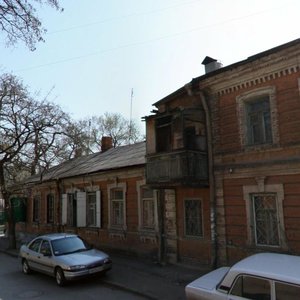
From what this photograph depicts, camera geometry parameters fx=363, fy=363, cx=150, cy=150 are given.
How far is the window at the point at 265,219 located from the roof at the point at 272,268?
3.99 meters

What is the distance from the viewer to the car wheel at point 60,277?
11.3 m

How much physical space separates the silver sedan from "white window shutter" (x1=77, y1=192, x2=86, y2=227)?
15.3 ft

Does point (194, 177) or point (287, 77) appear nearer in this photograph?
point (287, 77)

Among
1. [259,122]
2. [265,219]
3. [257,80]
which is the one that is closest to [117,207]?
[265,219]

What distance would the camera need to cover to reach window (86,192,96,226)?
62.0ft

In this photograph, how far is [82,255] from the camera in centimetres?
1197

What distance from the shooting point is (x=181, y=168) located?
38.7 ft

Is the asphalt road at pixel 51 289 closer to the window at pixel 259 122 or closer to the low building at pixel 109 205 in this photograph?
the low building at pixel 109 205

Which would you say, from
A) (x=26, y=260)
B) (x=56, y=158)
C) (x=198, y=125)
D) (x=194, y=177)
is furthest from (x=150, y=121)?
(x=56, y=158)

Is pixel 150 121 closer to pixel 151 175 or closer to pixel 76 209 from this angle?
pixel 151 175

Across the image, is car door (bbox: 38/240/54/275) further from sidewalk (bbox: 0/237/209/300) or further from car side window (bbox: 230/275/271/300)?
car side window (bbox: 230/275/271/300)

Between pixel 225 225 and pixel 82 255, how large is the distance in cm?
479

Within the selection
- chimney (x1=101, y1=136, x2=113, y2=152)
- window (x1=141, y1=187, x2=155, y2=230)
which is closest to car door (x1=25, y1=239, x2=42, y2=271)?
window (x1=141, y1=187, x2=155, y2=230)

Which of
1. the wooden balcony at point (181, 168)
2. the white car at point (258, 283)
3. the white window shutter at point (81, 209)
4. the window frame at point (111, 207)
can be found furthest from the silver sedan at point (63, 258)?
the white car at point (258, 283)
